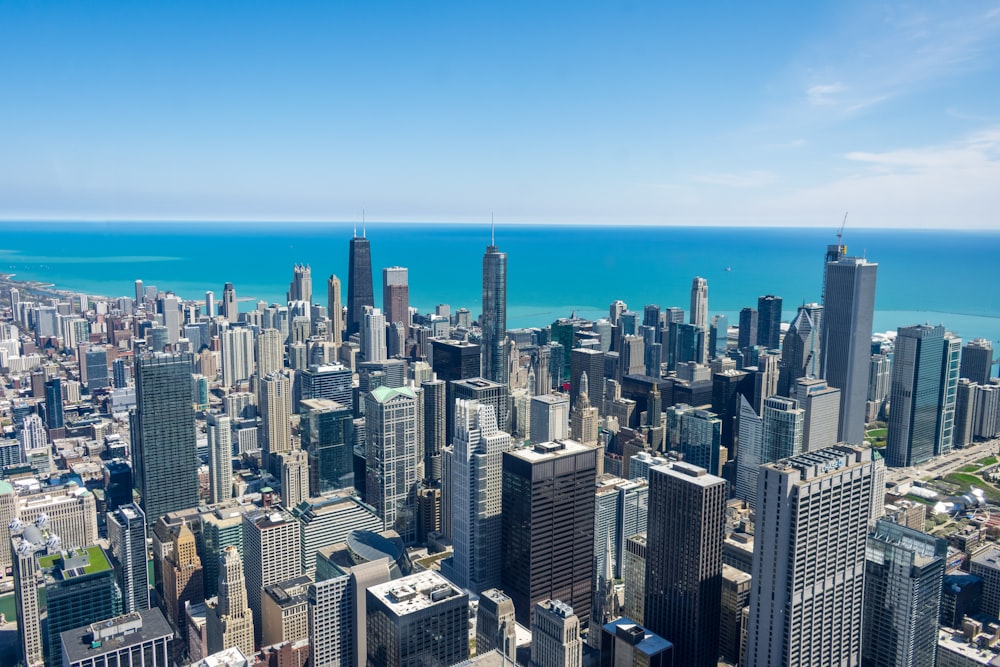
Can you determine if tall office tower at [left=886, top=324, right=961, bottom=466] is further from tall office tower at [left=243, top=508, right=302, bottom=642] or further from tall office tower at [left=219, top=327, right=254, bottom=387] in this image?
tall office tower at [left=219, top=327, right=254, bottom=387]

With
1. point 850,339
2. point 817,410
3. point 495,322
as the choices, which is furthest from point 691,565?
point 495,322

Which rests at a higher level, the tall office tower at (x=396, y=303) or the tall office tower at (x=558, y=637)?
the tall office tower at (x=396, y=303)

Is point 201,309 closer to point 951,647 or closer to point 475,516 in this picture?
point 475,516

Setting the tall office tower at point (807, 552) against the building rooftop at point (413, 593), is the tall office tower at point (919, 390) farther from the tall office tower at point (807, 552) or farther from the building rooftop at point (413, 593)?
the building rooftop at point (413, 593)

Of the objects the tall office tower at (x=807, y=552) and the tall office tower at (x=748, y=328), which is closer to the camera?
the tall office tower at (x=807, y=552)

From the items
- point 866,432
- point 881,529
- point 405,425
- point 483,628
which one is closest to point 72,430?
point 405,425

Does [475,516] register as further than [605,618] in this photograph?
Yes

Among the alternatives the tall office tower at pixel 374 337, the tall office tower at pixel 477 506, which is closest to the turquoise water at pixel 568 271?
the tall office tower at pixel 374 337

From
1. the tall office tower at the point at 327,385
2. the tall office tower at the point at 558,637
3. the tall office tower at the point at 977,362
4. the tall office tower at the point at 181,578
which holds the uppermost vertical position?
the tall office tower at the point at 977,362
